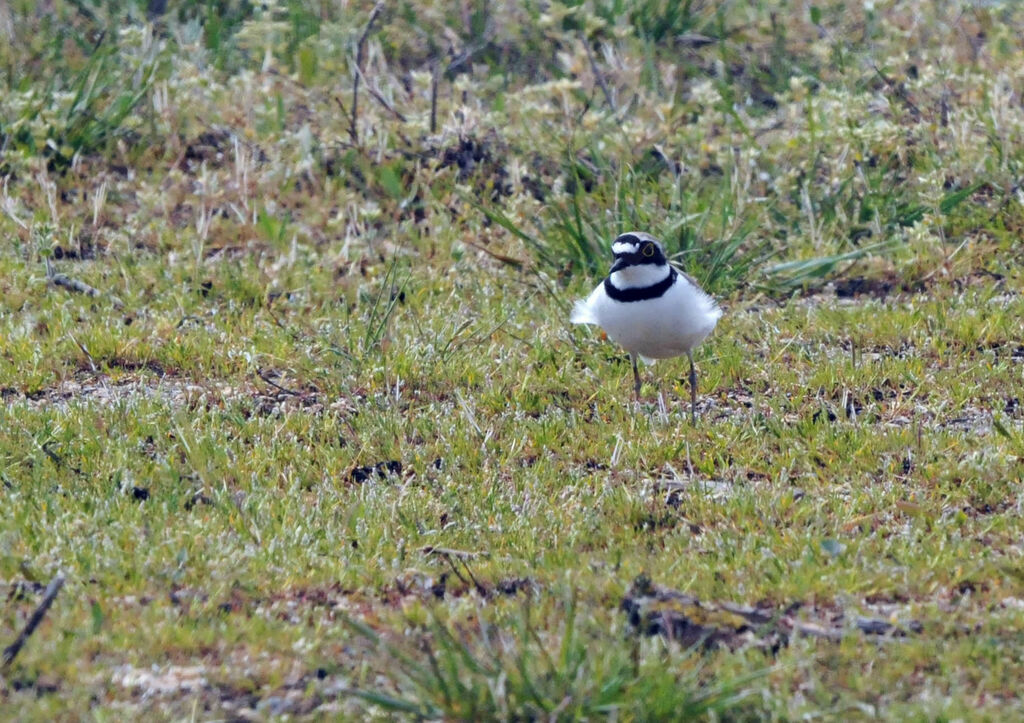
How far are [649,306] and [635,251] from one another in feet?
0.82

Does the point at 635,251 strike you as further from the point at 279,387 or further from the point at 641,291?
the point at 279,387

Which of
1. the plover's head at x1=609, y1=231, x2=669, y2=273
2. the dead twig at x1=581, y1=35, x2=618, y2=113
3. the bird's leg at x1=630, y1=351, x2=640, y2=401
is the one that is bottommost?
the bird's leg at x1=630, y1=351, x2=640, y2=401

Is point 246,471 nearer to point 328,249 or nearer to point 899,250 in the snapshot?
point 328,249

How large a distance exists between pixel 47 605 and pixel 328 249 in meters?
4.29

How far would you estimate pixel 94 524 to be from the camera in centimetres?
454

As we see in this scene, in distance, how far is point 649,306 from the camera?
5.62 m

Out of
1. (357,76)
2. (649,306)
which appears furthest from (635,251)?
(357,76)

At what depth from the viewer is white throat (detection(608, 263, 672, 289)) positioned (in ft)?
18.9

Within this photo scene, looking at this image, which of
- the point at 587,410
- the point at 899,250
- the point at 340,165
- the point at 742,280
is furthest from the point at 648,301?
the point at 340,165

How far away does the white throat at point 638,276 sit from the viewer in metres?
5.76

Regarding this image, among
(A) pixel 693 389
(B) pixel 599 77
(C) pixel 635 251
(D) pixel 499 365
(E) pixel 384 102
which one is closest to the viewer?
(C) pixel 635 251

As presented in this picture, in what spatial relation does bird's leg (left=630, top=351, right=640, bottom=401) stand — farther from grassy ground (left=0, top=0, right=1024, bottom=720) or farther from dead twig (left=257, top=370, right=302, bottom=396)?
dead twig (left=257, top=370, right=302, bottom=396)

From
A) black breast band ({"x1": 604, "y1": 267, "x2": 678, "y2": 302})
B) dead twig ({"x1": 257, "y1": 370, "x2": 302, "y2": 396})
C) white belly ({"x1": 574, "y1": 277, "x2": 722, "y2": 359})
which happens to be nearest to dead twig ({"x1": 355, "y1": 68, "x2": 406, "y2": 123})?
dead twig ({"x1": 257, "y1": 370, "x2": 302, "y2": 396})

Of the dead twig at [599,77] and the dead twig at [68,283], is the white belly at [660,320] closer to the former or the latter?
the dead twig at [68,283]
